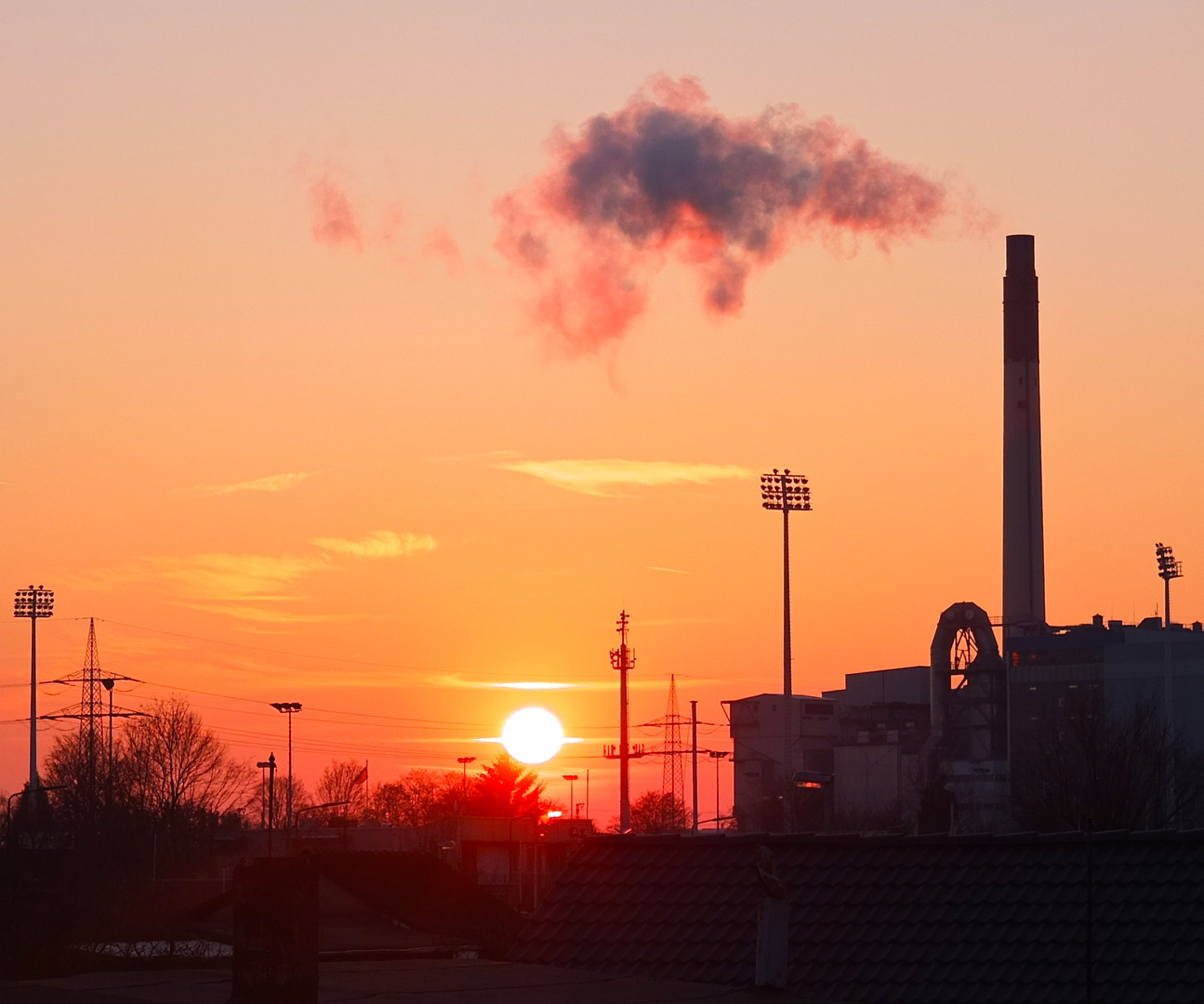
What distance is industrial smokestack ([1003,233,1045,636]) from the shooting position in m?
96.7

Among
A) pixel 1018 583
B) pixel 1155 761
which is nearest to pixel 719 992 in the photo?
pixel 1155 761

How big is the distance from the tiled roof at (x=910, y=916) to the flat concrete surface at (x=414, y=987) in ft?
2.68

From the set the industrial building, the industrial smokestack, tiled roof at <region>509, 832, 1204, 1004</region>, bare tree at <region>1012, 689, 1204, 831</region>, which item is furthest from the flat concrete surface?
the industrial smokestack

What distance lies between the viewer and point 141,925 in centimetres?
4400

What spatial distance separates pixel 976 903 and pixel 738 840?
4470 millimetres

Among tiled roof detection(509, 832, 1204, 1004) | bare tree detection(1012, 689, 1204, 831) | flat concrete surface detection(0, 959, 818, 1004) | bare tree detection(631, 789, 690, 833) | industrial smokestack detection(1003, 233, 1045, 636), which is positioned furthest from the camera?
bare tree detection(631, 789, 690, 833)

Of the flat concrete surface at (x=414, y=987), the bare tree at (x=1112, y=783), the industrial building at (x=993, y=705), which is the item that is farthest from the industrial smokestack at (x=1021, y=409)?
the flat concrete surface at (x=414, y=987)

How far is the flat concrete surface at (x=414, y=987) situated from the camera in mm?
21141

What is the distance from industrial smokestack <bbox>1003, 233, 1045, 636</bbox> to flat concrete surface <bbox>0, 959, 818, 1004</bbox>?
249 ft

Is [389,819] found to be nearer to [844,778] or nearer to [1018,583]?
[844,778]

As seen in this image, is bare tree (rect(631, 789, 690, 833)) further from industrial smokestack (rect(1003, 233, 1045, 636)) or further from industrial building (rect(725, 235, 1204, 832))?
industrial smokestack (rect(1003, 233, 1045, 636))

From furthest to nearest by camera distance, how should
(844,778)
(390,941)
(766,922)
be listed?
(844,778), (390,941), (766,922)

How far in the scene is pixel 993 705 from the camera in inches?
4139

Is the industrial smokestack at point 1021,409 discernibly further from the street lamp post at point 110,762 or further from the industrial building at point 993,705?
the street lamp post at point 110,762
